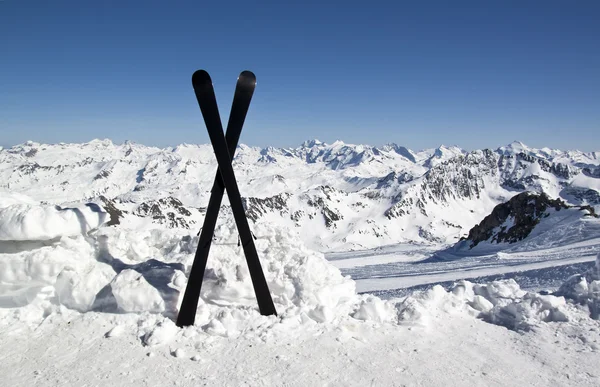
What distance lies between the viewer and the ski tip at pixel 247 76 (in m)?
6.91

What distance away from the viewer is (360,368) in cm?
579

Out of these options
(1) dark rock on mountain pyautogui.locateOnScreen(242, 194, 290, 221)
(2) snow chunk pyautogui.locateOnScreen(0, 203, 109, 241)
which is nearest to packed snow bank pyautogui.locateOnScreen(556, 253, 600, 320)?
(2) snow chunk pyautogui.locateOnScreen(0, 203, 109, 241)

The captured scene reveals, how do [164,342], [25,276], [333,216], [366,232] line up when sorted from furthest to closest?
[333,216] < [366,232] < [25,276] < [164,342]

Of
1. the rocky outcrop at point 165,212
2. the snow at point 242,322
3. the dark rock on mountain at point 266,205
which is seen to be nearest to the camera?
the snow at point 242,322

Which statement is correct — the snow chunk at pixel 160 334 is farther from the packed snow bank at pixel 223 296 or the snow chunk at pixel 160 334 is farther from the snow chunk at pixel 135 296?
the snow chunk at pixel 135 296

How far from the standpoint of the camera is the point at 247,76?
6.93m

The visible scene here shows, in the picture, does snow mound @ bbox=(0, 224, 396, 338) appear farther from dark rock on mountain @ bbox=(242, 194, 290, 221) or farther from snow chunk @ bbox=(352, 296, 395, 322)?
dark rock on mountain @ bbox=(242, 194, 290, 221)

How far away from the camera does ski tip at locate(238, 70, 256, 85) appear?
691 centimetres

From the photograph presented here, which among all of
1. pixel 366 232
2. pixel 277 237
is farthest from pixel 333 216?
pixel 277 237

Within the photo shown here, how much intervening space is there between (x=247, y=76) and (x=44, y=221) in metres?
5.31

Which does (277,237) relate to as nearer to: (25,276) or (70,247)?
(70,247)

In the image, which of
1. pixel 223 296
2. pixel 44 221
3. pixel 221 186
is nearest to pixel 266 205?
pixel 44 221

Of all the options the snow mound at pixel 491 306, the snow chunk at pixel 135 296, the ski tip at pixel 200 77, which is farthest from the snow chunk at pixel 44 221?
the snow mound at pixel 491 306

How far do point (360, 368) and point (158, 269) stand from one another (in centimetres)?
504
